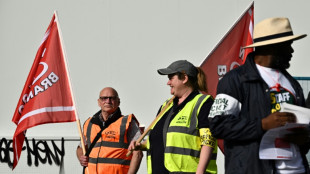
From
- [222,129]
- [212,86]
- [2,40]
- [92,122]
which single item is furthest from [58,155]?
[222,129]

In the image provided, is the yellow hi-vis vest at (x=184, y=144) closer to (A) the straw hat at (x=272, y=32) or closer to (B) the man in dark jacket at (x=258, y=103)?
(B) the man in dark jacket at (x=258, y=103)

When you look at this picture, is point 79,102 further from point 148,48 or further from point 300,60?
point 300,60

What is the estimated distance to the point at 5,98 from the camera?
8.05 meters

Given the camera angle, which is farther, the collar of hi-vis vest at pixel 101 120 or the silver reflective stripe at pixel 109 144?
the collar of hi-vis vest at pixel 101 120

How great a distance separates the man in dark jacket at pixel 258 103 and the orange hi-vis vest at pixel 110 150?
2449 millimetres

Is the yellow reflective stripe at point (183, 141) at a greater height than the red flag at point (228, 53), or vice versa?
the red flag at point (228, 53)

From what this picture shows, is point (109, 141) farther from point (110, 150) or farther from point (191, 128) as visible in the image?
point (191, 128)

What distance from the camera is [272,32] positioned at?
132 inches

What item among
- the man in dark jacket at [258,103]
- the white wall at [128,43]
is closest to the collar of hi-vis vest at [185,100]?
the man in dark jacket at [258,103]

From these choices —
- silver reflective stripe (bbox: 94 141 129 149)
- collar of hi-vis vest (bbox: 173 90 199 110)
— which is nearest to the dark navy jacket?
collar of hi-vis vest (bbox: 173 90 199 110)

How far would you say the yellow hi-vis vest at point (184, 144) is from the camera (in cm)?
429

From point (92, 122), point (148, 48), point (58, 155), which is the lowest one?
point (58, 155)

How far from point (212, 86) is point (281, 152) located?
2597mm

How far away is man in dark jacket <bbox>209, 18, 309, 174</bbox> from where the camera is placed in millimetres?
3223
